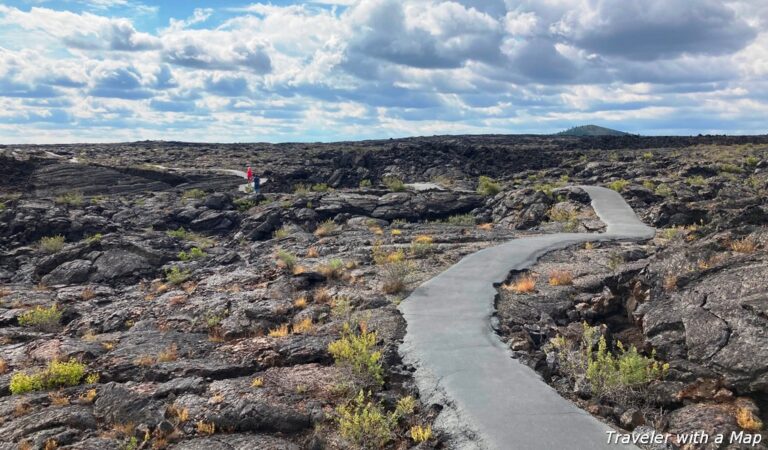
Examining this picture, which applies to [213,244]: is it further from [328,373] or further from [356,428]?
[356,428]

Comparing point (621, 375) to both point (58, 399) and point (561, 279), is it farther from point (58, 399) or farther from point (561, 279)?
point (58, 399)

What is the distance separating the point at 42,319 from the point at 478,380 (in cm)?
1265

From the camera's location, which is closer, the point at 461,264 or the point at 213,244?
the point at 461,264

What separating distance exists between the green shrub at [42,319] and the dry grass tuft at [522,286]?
12.8 metres

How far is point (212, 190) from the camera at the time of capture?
5088cm

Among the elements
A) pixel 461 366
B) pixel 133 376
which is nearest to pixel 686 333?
pixel 461 366

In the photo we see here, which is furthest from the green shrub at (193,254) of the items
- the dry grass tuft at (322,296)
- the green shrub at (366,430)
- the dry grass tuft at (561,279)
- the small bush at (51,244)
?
the green shrub at (366,430)

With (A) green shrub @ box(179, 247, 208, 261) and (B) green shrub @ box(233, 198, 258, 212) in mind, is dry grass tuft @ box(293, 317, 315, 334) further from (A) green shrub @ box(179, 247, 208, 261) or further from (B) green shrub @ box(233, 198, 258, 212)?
(B) green shrub @ box(233, 198, 258, 212)

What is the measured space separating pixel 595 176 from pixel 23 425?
157ft

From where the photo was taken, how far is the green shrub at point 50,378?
885 centimetres

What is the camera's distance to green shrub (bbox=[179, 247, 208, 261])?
2491 centimetres

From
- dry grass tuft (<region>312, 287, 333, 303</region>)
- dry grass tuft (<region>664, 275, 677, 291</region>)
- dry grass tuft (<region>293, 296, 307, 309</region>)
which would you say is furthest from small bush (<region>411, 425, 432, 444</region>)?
dry grass tuft (<region>312, 287, 333, 303</region>)

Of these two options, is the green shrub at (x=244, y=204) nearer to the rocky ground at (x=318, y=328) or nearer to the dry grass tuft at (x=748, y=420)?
the rocky ground at (x=318, y=328)

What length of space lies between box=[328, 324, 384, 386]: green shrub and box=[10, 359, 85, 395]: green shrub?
4.67 meters
